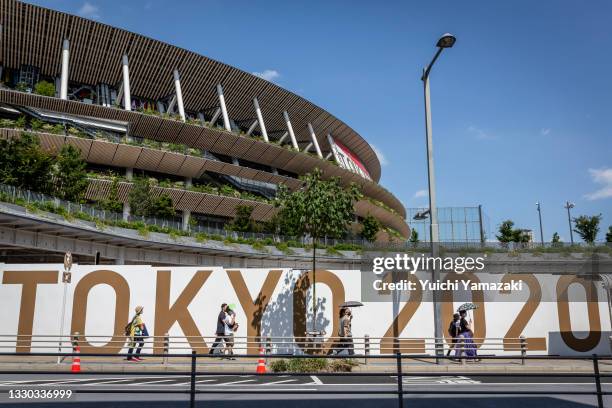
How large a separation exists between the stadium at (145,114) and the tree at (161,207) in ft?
3.54

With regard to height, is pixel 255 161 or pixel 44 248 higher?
pixel 255 161

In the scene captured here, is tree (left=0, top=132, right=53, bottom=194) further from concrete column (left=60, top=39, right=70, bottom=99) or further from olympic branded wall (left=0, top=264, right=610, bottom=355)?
olympic branded wall (left=0, top=264, right=610, bottom=355)

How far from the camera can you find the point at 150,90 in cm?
5316

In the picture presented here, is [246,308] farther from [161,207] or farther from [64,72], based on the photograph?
[64,72]

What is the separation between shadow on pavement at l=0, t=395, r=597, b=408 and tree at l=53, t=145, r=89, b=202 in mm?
28618

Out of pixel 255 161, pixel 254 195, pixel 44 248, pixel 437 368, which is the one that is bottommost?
pixel 437 368

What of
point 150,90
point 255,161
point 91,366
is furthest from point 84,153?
point 91,366

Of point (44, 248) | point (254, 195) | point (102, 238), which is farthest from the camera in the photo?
point (254, 195)

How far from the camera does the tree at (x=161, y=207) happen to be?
1558 inches

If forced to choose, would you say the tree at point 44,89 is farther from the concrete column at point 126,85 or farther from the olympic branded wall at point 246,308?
the olympic branded wall at point 246,308

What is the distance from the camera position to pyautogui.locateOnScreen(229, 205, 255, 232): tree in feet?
142

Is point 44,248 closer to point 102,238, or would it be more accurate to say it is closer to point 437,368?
point 102,238

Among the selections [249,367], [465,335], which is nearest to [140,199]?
[249,367]

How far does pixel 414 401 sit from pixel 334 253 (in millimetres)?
31575
